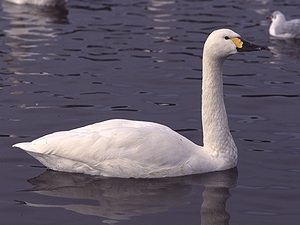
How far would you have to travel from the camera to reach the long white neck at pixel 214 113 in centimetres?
923

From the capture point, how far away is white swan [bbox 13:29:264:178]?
8758mm

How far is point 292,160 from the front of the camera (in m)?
9.62

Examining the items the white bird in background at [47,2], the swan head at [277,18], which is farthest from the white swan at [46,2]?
the swan head at [277,18]

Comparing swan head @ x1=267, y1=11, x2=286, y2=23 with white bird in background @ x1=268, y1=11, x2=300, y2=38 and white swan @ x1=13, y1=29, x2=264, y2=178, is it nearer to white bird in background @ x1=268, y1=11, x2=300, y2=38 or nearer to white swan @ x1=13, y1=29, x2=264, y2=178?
white bird in background @ x1=268, y1=11, x2=300, y2=38

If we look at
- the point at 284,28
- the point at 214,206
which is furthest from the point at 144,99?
the point at 284,28

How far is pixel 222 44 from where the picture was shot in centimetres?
912

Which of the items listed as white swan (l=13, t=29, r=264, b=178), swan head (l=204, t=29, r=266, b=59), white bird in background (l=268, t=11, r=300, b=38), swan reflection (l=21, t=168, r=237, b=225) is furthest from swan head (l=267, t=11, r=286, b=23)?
swan reflection (l=21, t=168, r=237, b=225)

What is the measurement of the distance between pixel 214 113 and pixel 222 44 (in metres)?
0.83

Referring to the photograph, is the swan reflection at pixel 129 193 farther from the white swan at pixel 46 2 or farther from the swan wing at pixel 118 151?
the white swan at pixel 46 2

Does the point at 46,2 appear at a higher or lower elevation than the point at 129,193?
higher

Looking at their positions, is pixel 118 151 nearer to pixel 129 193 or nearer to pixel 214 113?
pixel 129 193

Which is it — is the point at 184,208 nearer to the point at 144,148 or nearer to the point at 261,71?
the point at 144,148

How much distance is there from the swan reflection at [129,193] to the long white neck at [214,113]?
0.30m

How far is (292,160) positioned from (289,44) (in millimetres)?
7996
